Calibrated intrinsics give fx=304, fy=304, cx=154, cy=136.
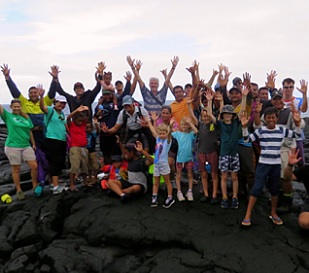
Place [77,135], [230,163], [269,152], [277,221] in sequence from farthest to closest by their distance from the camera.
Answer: [77,135] → [230,163] → [277,221] → [269,152]

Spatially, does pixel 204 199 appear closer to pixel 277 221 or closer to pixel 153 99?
pixel 277 221

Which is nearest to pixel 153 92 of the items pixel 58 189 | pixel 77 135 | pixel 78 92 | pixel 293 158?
pixel 78 92

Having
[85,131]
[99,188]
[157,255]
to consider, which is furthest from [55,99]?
[157,255]

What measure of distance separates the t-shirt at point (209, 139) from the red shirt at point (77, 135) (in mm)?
3173

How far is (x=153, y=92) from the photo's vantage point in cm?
914

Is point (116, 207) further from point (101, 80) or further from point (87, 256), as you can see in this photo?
point (101, 80)

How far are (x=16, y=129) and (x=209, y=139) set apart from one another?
193 inches

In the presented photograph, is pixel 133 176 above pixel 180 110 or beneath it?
beneath

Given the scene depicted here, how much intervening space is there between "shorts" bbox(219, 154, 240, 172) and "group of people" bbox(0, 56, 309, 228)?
0.02 metres

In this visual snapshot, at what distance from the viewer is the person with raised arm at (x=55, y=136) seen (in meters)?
8.03

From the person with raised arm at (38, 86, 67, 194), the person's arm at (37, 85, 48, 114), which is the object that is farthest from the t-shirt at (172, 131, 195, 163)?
the person's arm at (37, 85, 48, 114)

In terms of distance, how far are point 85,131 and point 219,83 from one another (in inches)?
152

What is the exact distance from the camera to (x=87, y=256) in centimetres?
624

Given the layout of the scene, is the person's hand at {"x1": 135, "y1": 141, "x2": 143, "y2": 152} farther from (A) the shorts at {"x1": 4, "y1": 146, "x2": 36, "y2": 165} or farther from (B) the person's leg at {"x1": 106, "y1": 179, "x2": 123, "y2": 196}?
(A) the shorts at {"x1": 4, "y1": 146, "x2": 36, "y2": 165}
